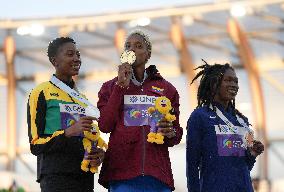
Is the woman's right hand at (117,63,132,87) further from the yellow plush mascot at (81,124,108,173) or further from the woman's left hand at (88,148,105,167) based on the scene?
the woman's left hand at (88,148,105,167)

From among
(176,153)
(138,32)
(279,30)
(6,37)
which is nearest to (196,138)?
(138,32)

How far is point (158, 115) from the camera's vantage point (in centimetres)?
379

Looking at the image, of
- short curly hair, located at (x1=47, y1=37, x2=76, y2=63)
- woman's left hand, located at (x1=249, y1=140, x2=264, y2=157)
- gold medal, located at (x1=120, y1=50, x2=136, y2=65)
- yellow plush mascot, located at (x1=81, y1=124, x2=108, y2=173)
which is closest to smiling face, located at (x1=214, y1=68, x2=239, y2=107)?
woman's left hand, located at (x1=249, y1=140, x2=264, y2=157)

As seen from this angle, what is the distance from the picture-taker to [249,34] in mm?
17141

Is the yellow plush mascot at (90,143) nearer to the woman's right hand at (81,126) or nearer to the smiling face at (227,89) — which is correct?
the woman's right hand at (81,126)

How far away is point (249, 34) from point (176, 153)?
4.04 m

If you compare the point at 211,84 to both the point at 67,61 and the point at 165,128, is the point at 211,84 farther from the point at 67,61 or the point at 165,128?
the point at 67,61

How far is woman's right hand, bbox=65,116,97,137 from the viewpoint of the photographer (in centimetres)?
371

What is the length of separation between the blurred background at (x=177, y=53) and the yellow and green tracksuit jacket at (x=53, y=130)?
12894 mm

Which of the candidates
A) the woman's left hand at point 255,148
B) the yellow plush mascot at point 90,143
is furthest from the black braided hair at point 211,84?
the yellow plush mascot at point 90,143

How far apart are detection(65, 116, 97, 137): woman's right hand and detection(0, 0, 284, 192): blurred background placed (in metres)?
13.1

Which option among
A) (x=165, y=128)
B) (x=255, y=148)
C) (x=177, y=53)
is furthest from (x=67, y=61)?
(x=177, y=53)

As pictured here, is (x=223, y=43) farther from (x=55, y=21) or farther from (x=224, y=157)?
(x=224, y=157)

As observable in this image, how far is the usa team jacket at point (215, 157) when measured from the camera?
4.13 metres
